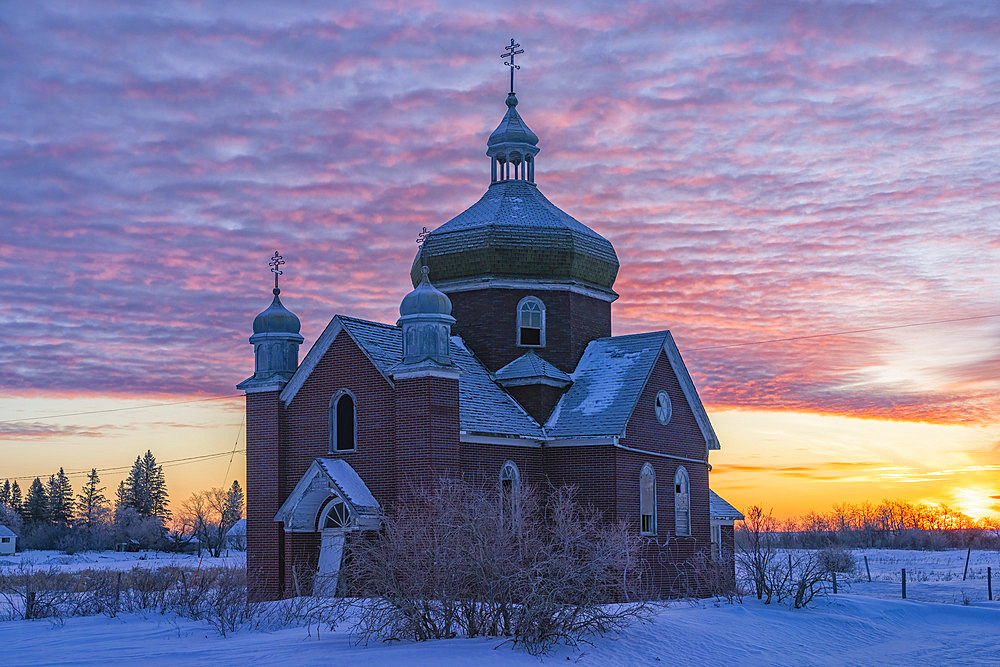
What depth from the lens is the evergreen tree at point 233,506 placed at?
4203 inches

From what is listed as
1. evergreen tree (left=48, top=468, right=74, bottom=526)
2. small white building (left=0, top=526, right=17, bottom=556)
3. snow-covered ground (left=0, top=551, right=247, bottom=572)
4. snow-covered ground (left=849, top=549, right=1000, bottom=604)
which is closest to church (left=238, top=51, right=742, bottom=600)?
snow-covered ground (left=849, top=549, right=1000, bottom=604)

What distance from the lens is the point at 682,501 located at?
32.9 m

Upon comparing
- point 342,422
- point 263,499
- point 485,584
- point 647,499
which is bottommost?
point 485,584

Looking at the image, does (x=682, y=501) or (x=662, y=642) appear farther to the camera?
(x=682, y=501)

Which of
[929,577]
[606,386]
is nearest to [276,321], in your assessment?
[606,386]

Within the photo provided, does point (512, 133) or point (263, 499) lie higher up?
point (512, 133)

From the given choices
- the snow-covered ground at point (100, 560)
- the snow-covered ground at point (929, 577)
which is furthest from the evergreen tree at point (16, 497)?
the snow-covered ground at point (929, 577)

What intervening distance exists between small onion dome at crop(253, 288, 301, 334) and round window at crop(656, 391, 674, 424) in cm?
1052

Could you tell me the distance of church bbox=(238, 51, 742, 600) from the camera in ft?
90.4

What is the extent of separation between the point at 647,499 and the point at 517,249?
321 inches

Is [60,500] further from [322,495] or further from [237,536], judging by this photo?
[322,495]

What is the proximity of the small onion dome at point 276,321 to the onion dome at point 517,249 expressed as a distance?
434cm

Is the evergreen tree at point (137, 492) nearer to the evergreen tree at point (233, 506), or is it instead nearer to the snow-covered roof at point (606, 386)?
the evergreen tree at point (233, 506)

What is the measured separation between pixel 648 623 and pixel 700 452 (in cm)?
1425
